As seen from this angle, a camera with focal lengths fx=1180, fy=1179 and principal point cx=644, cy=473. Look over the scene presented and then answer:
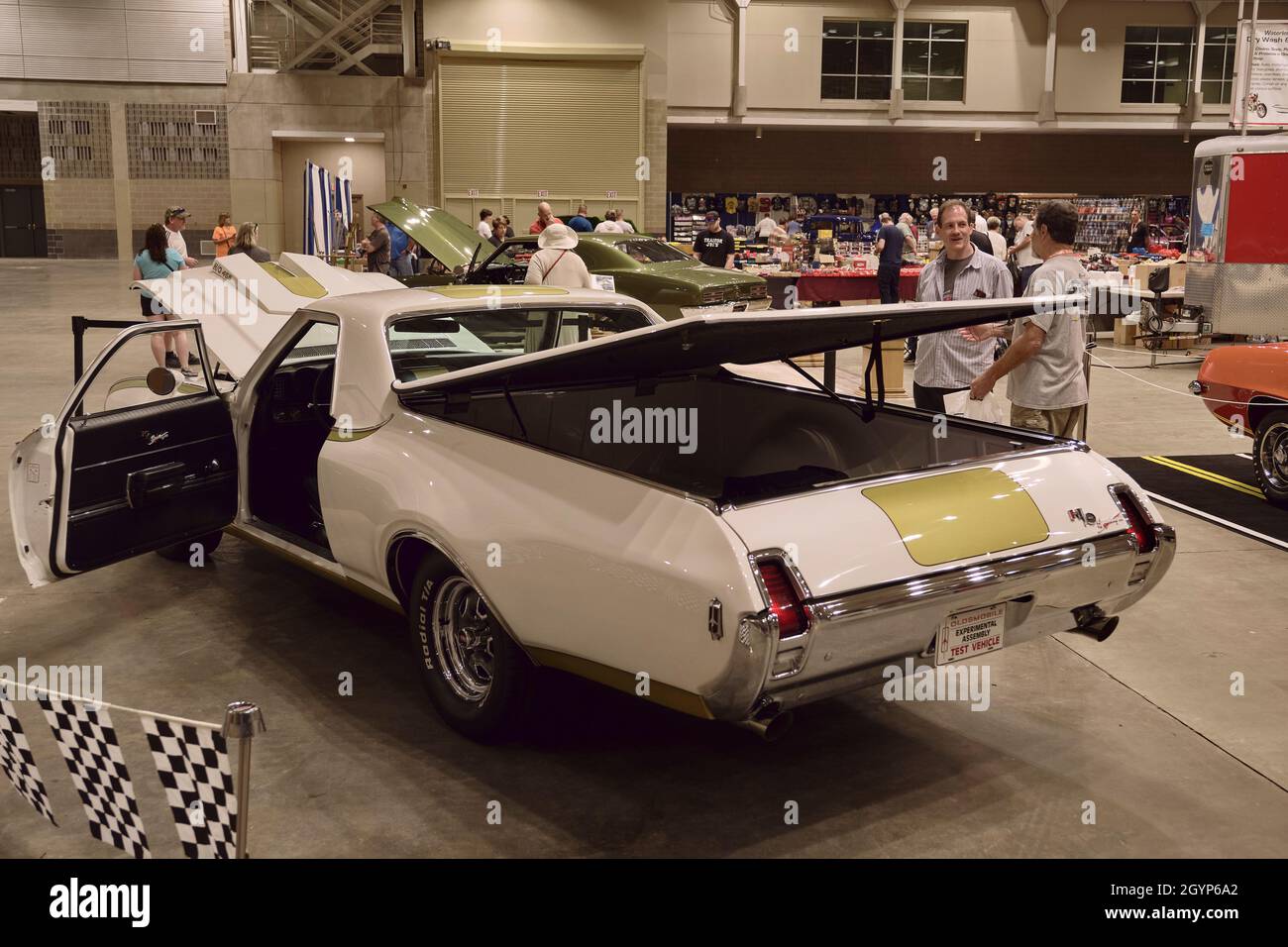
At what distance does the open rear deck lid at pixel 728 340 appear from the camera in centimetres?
358

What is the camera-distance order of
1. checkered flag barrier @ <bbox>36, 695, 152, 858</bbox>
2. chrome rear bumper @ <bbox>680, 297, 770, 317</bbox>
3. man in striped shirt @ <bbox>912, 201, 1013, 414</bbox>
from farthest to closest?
chrome rear bumper @ <bbox>680, 297, 770, 317</bbox>
man in striped shirt @ <bbox>912, 201, 1013, 414</bbox>
checkered flag barrier @ <bbox>36, 695, 152, 858</bbox>

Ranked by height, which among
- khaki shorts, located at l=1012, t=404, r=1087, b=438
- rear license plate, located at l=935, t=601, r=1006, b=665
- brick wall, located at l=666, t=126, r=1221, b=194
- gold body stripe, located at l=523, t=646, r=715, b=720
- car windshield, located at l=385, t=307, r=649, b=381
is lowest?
gold body stripe, located at l=523, t=646, r=715, b=720

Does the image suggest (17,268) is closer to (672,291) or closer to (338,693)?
(672,291)

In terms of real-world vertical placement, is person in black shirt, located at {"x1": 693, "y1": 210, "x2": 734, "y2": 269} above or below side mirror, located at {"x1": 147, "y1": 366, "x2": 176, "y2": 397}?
above

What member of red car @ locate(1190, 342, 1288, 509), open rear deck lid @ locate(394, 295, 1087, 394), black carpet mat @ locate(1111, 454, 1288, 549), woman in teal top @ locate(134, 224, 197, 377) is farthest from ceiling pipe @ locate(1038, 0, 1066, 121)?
open rear deck lid @ locate(394, 295, 1087, 394)

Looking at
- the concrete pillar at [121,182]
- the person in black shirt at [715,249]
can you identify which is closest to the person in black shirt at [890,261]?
the person in black shirt at [715,249]

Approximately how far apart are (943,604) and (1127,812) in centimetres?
98

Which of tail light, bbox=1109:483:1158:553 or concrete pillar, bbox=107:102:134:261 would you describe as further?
concrete pillar, bbox=107:102:134:261

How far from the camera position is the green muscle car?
13.7 m

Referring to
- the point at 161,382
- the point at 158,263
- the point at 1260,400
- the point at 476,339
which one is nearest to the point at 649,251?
the point at 158,263

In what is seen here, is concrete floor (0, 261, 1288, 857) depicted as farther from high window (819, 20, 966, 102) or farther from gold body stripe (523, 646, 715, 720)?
high window (819, 20, 966, 102)

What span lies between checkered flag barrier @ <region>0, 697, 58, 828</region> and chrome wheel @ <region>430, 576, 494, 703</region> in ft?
4.53

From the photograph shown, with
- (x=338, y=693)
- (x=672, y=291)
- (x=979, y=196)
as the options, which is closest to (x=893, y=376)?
(x=672, y=291)

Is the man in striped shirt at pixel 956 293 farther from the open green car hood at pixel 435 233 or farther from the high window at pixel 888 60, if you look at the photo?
the high window at pixel 888 60
